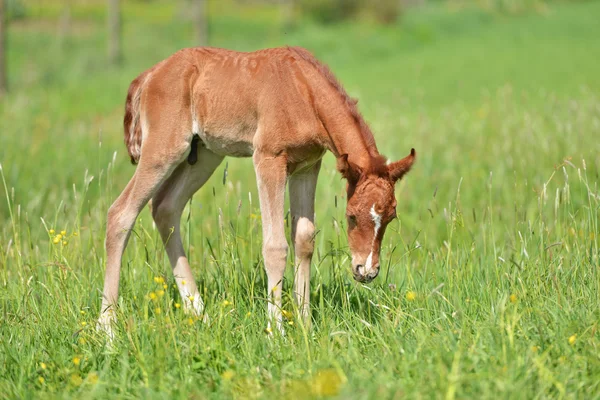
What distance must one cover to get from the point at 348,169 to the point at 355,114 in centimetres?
43

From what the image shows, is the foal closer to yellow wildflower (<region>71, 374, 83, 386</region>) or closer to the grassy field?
the grassy field

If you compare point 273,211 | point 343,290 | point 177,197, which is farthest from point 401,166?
point 177,197

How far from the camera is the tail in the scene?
5.36 m

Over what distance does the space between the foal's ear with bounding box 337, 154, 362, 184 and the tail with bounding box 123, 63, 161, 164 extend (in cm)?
164

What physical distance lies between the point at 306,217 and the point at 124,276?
130cm

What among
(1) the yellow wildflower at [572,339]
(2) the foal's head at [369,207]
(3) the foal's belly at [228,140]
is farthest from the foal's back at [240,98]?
(1) the yellow wildflower at [572,339]

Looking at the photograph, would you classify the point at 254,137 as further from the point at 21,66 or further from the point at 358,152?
the point at 21,66

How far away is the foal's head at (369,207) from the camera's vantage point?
429 cm

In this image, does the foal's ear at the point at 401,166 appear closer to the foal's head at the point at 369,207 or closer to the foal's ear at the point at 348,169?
the foal's head at the point at 369,207

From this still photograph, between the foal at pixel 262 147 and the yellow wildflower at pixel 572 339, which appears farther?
the foal at pixel 262 147

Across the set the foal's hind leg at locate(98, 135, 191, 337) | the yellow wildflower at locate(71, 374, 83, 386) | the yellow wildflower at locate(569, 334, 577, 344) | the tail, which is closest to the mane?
the foal's hind leg at locate(98, 135, 191, 337)

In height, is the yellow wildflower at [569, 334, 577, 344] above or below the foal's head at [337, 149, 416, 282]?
below

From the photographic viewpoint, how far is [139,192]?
16.5 ft

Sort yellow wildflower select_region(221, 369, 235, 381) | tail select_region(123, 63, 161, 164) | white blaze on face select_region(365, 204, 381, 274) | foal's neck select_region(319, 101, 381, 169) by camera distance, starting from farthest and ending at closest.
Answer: tail select_region(123, 63, 161, 164) → foal's neck select_region(319, 101, 381, 169) → white blaze on face select_region(365, 204, 381, 274) → yellow wildflower select_region(221, 369, 235, 381)
